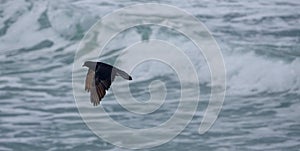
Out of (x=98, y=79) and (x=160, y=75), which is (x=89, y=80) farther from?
(x=160, y=75)

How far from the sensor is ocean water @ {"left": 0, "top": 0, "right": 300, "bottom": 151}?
1684 centimetres

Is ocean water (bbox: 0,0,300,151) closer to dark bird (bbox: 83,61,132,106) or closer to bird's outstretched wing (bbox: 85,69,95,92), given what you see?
dark bird (bbox: 83,61,132,106)

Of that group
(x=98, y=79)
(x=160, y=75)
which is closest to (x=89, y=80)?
(x=98, y=79)

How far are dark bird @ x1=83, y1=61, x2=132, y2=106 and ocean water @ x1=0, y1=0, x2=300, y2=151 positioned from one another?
23.0ft

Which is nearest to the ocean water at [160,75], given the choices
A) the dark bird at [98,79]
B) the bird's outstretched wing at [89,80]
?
the dark bird at [98,79]

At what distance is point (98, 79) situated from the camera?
29.9ft

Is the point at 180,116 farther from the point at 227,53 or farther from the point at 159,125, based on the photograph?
the point at 227,53

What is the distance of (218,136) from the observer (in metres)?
16.8

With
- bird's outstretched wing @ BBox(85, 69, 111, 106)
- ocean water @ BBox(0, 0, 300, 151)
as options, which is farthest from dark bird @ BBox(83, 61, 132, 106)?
ocean water @ BBox(0, 0, 300, 151)

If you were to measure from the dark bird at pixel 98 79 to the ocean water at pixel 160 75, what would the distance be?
7.01m

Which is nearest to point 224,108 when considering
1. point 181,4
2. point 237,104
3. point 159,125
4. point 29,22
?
point 237,104

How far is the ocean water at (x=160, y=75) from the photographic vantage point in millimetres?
16844

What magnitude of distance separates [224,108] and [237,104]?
0.28m

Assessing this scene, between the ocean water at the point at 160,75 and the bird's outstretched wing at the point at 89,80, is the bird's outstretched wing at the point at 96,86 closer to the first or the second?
the bird's outstretched wing at the point at 89,80
